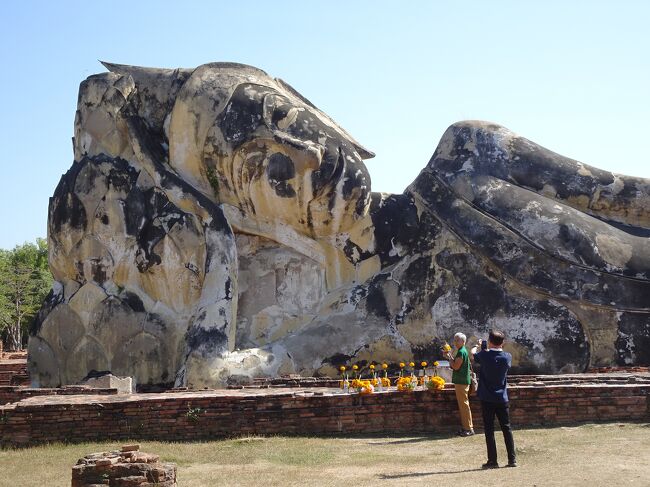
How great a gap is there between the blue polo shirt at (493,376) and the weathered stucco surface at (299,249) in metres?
5.91

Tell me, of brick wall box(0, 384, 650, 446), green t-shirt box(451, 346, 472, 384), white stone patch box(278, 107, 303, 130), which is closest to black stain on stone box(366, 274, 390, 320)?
white stone patch box(278, 107, 303, 130)

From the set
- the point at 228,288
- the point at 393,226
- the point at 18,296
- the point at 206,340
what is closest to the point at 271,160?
the point at 228,288

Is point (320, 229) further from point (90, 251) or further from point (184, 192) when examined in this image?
point (90, 251)

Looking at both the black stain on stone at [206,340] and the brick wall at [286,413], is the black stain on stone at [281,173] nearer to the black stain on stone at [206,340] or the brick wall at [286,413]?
the black stain on stone at [206,340]

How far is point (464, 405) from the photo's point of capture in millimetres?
9156

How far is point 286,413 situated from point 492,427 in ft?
8.35

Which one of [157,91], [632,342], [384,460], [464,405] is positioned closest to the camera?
[384,460]

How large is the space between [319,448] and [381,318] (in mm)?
5564

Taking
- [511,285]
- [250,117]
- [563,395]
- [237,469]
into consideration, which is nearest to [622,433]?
[563,395]

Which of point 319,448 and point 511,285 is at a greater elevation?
point 511,285

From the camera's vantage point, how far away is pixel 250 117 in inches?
557

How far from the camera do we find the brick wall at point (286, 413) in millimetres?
9227

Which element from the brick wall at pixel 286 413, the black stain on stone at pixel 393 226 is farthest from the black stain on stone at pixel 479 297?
the brick wall at pixel 286 413

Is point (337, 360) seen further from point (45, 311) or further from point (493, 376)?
point (493, 376)
